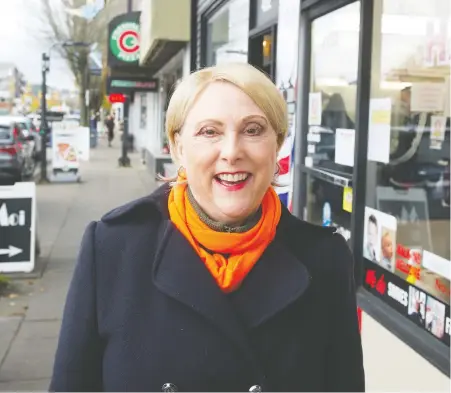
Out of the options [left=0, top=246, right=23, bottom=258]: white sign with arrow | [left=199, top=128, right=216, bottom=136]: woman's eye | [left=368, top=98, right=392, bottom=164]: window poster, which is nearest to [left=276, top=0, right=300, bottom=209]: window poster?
[left=368, top=98, right=392, bottom=164]: window poster

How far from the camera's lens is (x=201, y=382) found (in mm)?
1763

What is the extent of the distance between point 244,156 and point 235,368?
56 centimetres

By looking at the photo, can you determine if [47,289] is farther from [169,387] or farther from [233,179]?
[233,179]

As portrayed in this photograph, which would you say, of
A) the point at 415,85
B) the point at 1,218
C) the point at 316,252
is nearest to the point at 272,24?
the point at 415,85

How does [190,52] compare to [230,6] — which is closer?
[230,6]

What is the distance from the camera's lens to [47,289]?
285 inches

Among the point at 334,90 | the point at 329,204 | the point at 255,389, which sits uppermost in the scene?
the point at 334,90

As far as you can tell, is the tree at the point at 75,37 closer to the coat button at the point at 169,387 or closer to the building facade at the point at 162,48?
the building facade at the point at 162,48

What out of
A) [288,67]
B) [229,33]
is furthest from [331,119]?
[229,33]

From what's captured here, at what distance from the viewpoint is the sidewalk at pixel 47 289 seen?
4.90 m

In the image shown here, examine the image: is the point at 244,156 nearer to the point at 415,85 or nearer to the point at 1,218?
the point at 415,85

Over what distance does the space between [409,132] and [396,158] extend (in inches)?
7.8

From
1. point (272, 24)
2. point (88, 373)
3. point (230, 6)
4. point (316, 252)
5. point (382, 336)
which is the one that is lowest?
point (382, 336)

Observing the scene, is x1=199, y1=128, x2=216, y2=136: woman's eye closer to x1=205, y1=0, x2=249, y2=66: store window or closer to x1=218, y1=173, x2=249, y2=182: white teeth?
x1=218, y1=173, x2=249, y2=182: white teeth
